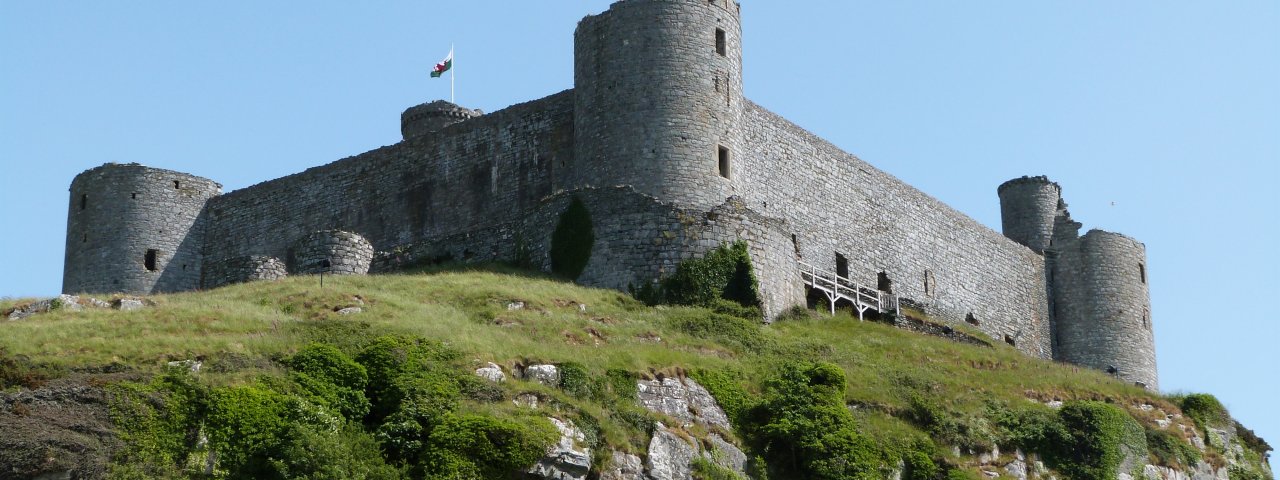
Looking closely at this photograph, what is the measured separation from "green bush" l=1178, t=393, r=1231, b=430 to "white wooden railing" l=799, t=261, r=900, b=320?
9164 mm

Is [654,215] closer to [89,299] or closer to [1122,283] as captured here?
[89,299]

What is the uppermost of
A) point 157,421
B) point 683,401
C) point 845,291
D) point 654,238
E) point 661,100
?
point 661,100

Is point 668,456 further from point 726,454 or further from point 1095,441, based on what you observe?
point 1095,441

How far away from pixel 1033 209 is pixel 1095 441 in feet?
87.4

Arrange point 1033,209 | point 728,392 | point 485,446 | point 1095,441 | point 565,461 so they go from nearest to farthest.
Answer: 1. point 485,446
2. point 565,461
3. point 728,392
4. point 1095,441
5. point 1033,209

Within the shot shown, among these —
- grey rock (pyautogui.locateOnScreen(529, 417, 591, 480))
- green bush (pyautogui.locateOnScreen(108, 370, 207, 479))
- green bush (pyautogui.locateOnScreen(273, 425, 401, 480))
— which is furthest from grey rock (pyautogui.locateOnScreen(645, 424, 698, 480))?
green bush (pyautogui.locateOnScreen(108, 370, 207, 479))

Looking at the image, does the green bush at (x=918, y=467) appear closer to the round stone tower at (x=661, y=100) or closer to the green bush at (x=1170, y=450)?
the green bush at (x=1170, y=450)

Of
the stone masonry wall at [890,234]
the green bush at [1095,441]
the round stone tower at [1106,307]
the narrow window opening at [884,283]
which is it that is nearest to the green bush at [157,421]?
the green bush at [1095,441]

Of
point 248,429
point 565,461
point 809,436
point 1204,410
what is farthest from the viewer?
point 1204,410

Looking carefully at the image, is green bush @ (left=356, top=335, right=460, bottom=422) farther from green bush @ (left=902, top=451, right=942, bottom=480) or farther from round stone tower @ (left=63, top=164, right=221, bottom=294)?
round stone tower @ (left=63, top=164, right=221, bottom=294)

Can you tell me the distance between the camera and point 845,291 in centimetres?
5119

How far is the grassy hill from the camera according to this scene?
30.1 metres

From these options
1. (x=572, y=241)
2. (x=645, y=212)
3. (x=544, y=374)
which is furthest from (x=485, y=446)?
(x=645, y=212)

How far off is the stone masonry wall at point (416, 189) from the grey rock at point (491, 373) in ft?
51.8
